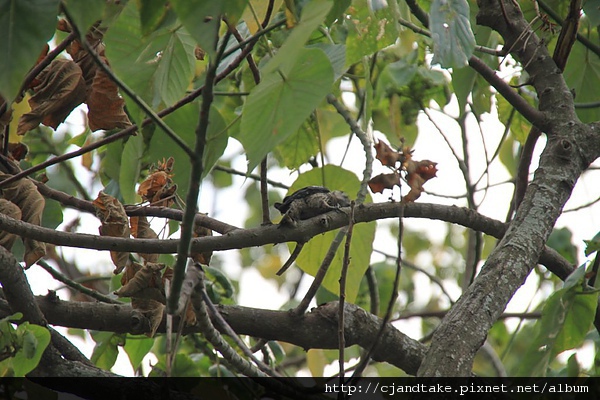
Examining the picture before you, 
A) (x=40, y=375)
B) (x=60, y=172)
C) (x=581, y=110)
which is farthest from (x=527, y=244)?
(x=60, y=172)

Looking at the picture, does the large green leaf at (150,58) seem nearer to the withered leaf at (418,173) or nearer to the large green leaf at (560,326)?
the withered leaf at (418,173)

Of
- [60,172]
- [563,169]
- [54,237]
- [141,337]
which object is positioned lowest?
[54,237]

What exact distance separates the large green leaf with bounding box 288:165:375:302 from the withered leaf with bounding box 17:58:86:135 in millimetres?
497

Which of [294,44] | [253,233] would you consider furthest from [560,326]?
[294,44]

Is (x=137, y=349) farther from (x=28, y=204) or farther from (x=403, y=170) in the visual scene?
(x=403, y=170)

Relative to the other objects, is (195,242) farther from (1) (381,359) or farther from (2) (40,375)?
(1) (381,359)

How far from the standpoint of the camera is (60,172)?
235 cm

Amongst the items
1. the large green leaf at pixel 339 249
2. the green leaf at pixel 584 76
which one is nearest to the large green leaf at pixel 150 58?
the large green leaf at pixel 339 249

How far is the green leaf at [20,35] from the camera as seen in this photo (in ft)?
2.29

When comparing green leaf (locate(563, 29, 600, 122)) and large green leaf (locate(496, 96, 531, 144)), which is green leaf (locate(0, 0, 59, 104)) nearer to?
green leaf (locate(563, 29, 600, 122))

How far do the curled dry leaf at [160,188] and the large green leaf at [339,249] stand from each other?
364 millimetres

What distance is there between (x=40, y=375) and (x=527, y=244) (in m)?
0.87

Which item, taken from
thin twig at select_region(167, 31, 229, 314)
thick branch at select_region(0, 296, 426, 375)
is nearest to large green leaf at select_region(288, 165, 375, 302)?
thick branch at select_region(0, 296, 426, 375)

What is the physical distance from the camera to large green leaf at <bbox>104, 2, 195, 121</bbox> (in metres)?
0.94
